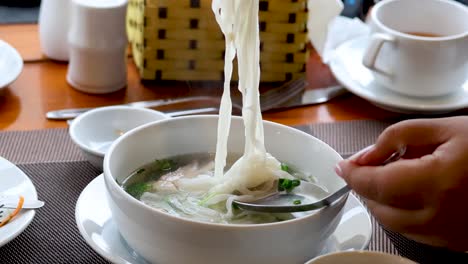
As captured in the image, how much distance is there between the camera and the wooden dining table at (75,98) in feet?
3.72

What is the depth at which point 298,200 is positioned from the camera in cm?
79

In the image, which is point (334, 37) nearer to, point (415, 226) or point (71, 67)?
point (71, 67)

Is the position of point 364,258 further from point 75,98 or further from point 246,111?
point 75,98

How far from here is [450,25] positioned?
125cm

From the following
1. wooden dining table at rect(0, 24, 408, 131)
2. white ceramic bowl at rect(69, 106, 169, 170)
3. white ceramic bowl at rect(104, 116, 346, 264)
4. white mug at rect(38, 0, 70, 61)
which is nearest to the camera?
white ceramic bowl at rect(104, 116, 346, 264)

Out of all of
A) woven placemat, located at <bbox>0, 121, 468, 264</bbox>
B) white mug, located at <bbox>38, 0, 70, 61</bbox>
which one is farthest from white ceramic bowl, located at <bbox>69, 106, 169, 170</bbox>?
white mug, located at <bbox>38, 0, 70, 61</bbox>

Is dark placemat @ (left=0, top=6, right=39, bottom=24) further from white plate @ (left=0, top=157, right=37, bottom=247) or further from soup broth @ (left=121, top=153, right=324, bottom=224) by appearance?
soup broth @ (left=121, top=153, right=324, bottom=224)

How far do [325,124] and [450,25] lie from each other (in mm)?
292

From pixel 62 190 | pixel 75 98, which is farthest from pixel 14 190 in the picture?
pixel 75 98

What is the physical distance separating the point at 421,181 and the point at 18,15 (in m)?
0.98

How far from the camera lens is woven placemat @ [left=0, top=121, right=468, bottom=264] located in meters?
0.84

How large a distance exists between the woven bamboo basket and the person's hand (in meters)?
0.48

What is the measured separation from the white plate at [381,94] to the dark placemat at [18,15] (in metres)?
0.58

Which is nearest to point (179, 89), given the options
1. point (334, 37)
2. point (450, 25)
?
point (334, 37)
